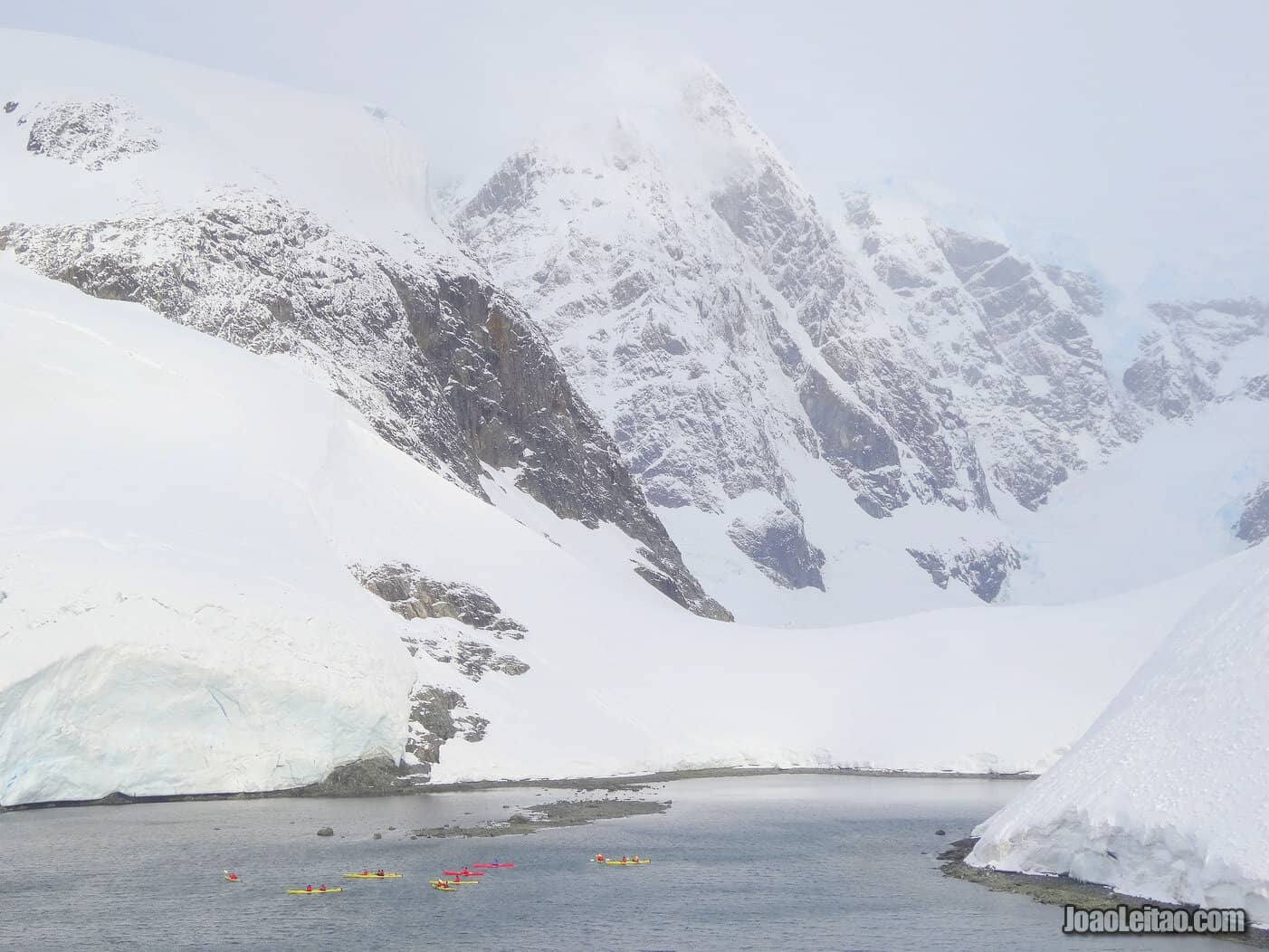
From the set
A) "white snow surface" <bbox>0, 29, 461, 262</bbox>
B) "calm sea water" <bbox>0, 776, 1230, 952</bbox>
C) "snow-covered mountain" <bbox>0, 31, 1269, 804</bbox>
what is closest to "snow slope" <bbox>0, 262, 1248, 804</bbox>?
"snow-covered mountain" <bbox>0, 31, 1269, 804</bbox>

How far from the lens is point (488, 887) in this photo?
60.8 meters

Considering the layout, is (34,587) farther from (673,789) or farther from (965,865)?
(965,865)

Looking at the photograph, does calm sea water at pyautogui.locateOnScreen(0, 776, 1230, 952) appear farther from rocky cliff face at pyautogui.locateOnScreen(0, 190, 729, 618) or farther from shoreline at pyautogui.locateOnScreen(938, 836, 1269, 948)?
rocky cliff face at pyautogui.locateOnScreen(0, 190, 729, 618)

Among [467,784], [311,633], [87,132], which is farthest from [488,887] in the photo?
[87,132]

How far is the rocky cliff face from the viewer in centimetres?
13550

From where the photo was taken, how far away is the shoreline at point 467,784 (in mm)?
82250

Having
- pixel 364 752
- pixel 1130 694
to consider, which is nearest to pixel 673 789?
pixel 364 752

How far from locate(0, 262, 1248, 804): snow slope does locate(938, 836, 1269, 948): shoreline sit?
41.2 m

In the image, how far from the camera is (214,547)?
91188mm

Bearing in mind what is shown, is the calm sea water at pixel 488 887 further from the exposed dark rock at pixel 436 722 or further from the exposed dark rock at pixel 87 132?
the exposed dark rock at pixel 87 132

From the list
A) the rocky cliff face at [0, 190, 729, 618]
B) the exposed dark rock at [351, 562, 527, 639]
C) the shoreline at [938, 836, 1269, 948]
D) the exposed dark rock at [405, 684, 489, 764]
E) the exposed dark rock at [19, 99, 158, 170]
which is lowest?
the shoreline at [938, 836, 1269, 948]

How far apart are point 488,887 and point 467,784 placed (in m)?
39.0

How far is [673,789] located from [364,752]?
24.2 metres

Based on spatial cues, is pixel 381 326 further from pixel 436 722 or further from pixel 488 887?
pixel 488 887
